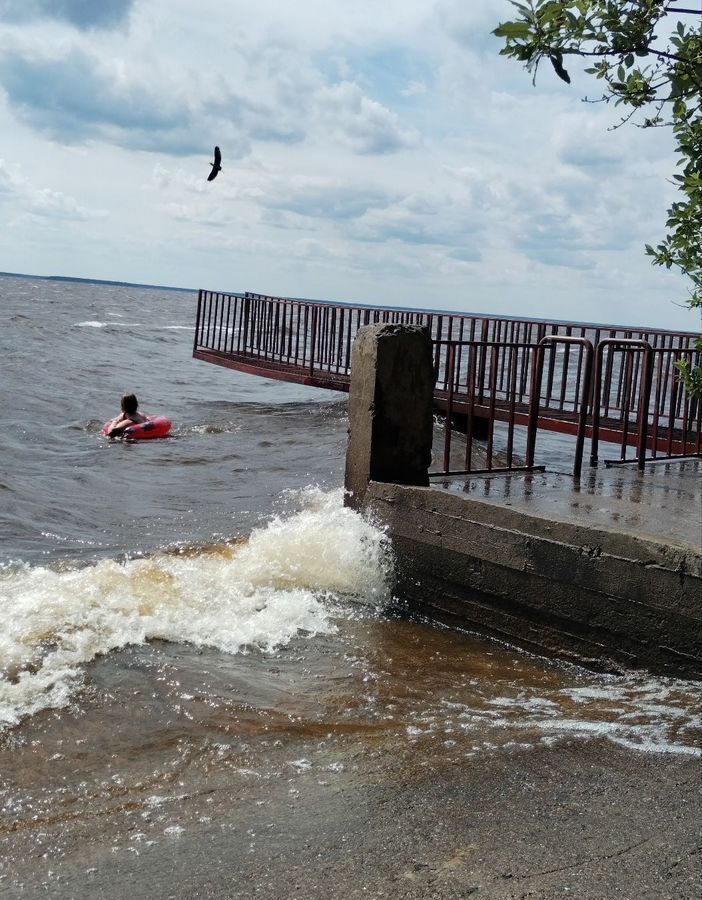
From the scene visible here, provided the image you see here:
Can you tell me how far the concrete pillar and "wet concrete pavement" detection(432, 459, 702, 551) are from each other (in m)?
0.37

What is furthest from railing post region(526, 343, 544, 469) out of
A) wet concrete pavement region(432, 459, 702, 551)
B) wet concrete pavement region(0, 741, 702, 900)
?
wet concrete pavement region(0, 741, 702, 900)

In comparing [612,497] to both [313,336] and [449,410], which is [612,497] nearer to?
[449,410]

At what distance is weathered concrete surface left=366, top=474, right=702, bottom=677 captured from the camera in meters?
5.67

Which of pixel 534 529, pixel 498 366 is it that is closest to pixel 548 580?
pixel 534 529

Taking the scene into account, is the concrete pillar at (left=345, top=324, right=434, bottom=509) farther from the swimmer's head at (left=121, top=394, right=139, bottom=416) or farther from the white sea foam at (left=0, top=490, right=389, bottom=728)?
the swimmer's head at (left=121, top=394, right=139, bottom=416)

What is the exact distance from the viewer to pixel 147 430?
1720cm

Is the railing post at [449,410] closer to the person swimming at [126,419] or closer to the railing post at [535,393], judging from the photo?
the railing post at [535,393]

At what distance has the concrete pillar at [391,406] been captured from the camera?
7.75 metres

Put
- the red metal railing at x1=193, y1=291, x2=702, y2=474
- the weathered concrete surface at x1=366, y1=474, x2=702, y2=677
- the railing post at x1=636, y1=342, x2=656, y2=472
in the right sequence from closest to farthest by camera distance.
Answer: the weathered concrete surface at x1=366, y1=474, x2=702, y2=677 → the railing post at x1=636, y1=342, x2=656, y2=472 → the red metal railing at x1=193, y1=291, x2=702, y2=474

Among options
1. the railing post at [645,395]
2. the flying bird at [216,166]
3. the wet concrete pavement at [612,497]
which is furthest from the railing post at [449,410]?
the flying bird at [216,166]

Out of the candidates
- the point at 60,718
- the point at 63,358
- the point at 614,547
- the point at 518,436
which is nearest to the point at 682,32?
the point at 614,547

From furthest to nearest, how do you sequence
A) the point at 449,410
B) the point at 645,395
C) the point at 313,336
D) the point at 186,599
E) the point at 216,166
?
the point at 313,336 → the point at 216,166 → the point at 645,395 → the point at 449,410 → the point at 186,599

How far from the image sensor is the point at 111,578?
7641mm

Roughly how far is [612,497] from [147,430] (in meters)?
11.2
